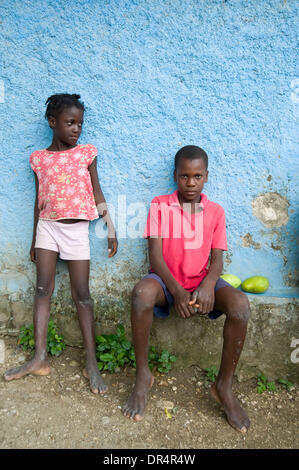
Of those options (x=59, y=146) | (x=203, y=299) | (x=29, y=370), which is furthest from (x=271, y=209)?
(x=29, y=370)

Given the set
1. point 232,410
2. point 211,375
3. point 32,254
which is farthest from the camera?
point 32,254

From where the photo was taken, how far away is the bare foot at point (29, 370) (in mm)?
2191

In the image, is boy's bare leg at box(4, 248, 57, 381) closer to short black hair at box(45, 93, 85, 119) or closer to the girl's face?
the girl's face

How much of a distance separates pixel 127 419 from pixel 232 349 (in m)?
0.69

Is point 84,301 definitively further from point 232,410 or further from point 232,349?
point 232,410

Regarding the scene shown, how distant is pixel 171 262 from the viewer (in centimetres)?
219

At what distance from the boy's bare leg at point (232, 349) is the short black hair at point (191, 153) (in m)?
0.80

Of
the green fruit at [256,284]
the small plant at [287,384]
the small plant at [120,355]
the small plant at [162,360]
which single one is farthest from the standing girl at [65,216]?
the small plant at [287,384]

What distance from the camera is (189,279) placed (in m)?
2.17

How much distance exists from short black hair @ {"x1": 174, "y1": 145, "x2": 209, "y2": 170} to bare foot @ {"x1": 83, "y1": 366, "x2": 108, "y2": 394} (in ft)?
4.51

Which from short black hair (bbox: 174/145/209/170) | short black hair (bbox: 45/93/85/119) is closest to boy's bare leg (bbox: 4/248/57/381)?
short black hair (bbox: 45/93/85/119)

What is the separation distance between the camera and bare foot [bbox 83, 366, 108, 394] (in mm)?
2133

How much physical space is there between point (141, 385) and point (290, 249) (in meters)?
1.25
